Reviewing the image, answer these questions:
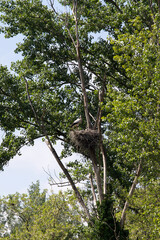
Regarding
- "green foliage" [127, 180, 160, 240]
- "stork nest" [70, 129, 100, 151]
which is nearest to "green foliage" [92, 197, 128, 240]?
"green foliage" [127, 180, 160, 240]

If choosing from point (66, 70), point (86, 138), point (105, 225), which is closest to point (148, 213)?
point (105, 225)

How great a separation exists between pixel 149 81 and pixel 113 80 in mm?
5083

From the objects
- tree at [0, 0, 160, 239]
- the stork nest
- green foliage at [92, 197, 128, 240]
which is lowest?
green foliage at [92, 197, 128, 240]

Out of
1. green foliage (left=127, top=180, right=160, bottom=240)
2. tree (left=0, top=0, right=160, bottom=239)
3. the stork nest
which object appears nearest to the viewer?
green foliage (left=127, top=180, right=160, bottom=240)

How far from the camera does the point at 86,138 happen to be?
34.9 ft

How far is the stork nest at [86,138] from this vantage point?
10688 millimetres

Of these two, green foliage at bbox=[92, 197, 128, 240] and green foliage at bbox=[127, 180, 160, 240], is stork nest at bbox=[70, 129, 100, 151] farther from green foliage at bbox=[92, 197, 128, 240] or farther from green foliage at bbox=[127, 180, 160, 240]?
green foliage at bbox=[127, 180, 160, 240]

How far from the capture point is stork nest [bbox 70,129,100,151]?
35.1 ft

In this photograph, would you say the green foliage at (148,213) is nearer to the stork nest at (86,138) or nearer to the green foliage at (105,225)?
the green foliage at (105,225)

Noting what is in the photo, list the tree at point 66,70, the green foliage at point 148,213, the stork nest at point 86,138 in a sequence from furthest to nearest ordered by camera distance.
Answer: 1. the tree at point 66,70
2. the stork nest at point 86,138
3. the green foliage at point 148,213

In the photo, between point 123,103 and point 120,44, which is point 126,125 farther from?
point 120,44

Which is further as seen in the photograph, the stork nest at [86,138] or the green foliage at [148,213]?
the stork nest at [86,138]

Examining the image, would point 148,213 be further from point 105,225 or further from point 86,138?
point 86,138

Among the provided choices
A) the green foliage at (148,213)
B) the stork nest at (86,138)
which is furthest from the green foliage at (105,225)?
the stork nest at (86,138)
